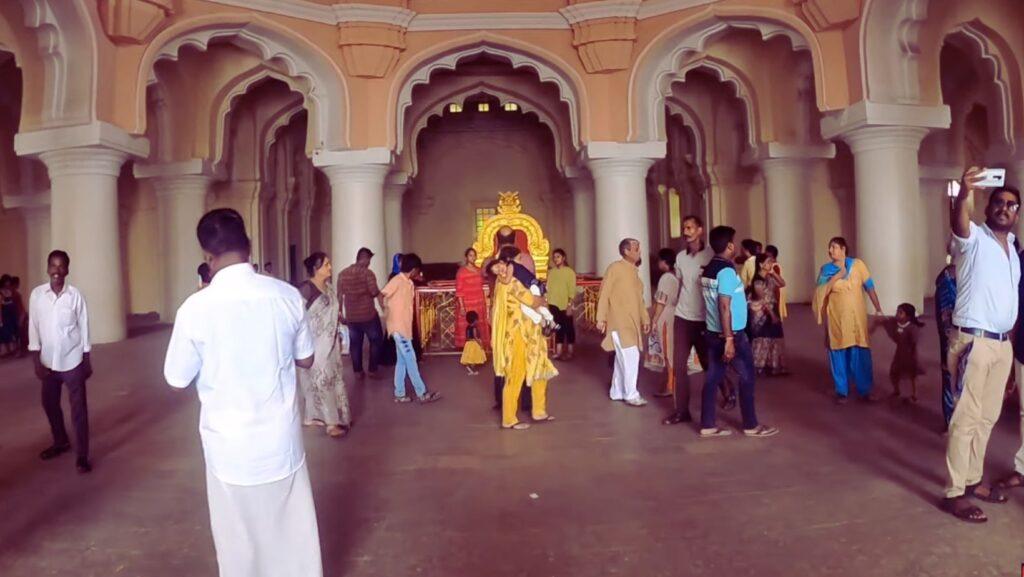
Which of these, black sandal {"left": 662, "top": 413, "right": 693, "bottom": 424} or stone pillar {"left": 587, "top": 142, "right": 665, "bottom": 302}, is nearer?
black sandal {"left": 662, "top": 413, "right": 693, "bottom": 424}

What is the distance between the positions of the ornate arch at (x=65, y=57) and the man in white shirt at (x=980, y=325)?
9.71 meters

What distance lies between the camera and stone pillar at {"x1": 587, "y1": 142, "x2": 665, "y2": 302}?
11.4m

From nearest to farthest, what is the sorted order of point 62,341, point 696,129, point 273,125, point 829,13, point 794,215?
1. point 62,341
2. point 829,13
3. point 794,215
4. point 273,125
5. point 696,129

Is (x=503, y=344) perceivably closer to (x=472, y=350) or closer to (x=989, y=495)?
(x=472, y=350)

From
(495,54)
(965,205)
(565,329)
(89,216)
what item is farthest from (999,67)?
(89,216)

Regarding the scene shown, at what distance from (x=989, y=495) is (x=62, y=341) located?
5.16 meters

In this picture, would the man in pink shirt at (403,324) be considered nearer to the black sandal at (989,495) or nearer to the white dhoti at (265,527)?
the white dhoti at (265,527)

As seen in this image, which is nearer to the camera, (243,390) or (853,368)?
(243,390)

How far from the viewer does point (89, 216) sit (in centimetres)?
994

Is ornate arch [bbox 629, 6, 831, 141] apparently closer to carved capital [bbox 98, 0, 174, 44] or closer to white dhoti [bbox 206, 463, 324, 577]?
carved capital [bbox 98, 0, 174, 44]

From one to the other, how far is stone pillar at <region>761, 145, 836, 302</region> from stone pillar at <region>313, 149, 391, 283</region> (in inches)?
266

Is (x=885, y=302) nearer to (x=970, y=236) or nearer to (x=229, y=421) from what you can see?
(x=970, y=236)

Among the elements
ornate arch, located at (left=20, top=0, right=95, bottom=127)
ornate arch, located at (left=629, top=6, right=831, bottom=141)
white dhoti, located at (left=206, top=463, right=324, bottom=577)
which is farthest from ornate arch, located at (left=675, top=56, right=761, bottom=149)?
white dhoti, located at (left=206, top=463, right=324, bottom=577)

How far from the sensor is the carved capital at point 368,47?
11.1 m
